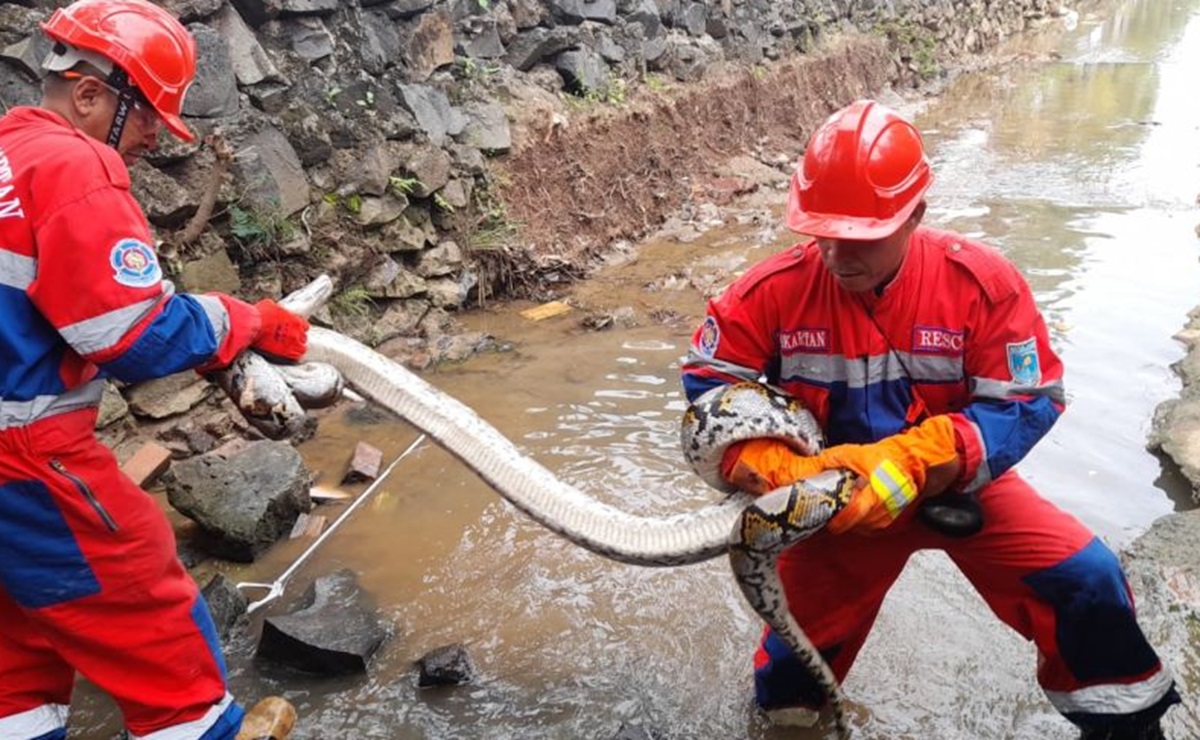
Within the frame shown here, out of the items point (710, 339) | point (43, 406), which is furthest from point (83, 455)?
point (710, 339)

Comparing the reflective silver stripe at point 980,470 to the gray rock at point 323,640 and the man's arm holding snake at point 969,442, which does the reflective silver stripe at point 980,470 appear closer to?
the man's arm holding snake at point 969,442

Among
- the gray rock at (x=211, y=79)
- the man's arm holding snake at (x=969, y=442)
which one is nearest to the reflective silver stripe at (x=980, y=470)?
the man's arm holding snake at (x=969, y=442)

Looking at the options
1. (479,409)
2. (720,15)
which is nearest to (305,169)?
(479,409)

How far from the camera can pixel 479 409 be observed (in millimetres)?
5887

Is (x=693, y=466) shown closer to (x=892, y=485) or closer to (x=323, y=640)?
(x=892, y=485)

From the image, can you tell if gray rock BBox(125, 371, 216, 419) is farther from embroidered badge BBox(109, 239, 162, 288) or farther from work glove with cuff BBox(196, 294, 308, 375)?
embroidered badge BBox(109, 239, 162, 288)

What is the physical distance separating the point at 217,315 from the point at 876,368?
1.89m

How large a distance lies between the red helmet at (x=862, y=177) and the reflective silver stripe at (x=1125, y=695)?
149 cm

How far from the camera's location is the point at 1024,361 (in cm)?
253

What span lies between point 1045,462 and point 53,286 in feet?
15.9

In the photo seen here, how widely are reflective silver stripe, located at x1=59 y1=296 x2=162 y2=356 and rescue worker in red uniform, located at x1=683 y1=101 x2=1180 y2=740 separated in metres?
1.56

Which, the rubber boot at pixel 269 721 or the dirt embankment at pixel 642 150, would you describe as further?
the dirt embankment at pixel 642 150

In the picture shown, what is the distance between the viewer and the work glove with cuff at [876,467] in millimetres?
2416

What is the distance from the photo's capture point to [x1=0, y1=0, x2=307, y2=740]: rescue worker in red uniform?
2.26 meters
